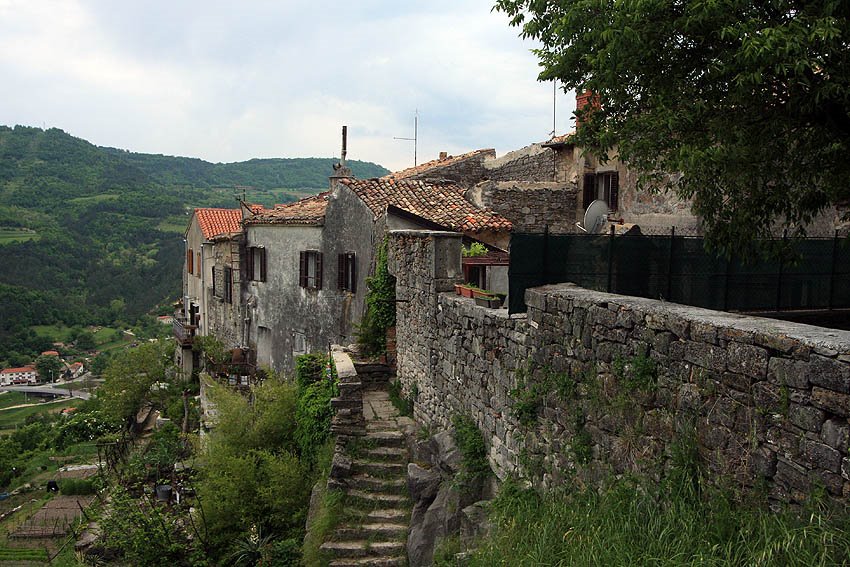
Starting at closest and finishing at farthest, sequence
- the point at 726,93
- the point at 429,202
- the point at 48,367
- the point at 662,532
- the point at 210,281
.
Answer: the point at 662,532 → the point at 726,93 → the point at 429,202 → the point at 210,281 → the point at 48,367

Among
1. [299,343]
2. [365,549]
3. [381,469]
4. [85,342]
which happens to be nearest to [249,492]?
[381,469]

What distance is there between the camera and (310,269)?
2141 cm

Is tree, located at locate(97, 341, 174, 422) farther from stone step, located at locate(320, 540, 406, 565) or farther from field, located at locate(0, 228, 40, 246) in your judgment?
field, located at locate(0, 228, 40, 246)

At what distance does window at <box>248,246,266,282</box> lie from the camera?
952 inches

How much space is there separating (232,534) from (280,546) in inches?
74.7

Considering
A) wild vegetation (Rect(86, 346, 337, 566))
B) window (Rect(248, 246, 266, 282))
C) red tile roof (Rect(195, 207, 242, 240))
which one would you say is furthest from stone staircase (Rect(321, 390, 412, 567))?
red tile roof (Rect(195, 207, 242, 240))

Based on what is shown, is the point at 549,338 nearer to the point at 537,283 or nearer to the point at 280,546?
the point at 537,283

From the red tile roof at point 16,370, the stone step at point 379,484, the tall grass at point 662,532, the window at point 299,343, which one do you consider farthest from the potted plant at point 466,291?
the red tile roof at point 16,370

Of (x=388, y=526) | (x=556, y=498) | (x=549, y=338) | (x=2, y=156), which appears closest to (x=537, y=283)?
(x=549, y=338)

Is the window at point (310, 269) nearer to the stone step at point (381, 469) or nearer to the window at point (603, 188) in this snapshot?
the window at point (603, 188)

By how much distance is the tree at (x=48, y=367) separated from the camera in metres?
66.9

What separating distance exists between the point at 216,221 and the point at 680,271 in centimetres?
2699

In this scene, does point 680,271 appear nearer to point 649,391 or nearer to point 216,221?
point 649,391

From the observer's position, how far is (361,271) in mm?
18766
